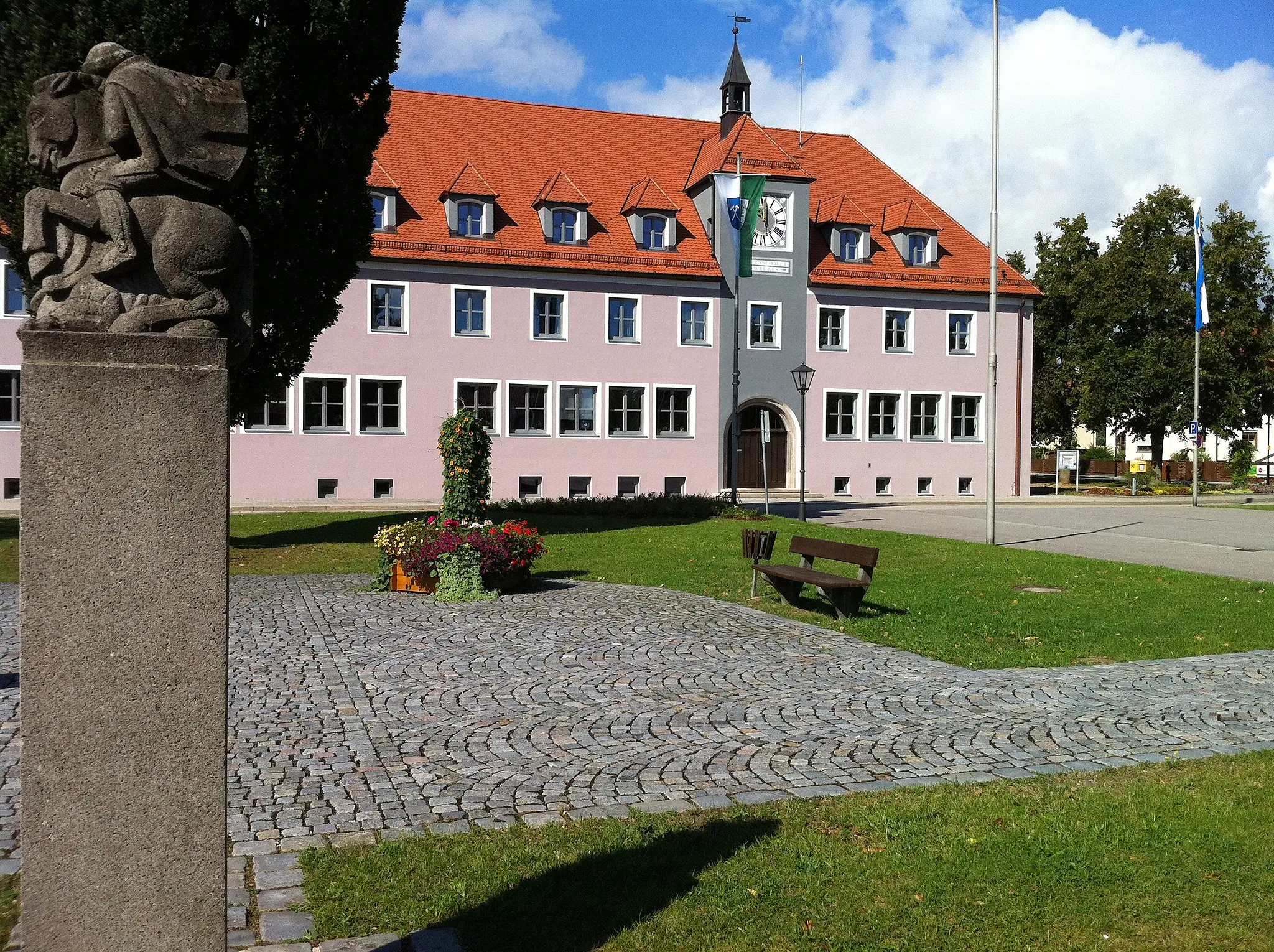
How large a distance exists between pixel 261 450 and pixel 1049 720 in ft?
101

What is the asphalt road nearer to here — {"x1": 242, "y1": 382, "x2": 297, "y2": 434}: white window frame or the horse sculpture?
{"x1": 242, "y1": 382, "x2": 297, "y2": 434}: white window frame

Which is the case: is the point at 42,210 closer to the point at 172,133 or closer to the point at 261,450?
the point at 172,133

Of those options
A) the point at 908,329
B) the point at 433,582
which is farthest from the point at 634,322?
the point at 433,582

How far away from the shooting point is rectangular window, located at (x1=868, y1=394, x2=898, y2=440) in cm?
4122

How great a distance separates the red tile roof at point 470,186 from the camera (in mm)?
37000

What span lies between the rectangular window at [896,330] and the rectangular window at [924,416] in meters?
1.82

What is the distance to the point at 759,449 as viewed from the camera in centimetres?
4097

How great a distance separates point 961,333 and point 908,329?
7.54ft

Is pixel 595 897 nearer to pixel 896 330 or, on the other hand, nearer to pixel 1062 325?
pixel 896 330

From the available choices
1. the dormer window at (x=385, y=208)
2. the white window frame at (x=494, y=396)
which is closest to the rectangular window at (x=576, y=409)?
the white window frame at (x=494, y=396)

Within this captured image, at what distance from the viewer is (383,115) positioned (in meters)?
20.6

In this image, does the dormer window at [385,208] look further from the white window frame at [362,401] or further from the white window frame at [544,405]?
the white window frame at [544,405]

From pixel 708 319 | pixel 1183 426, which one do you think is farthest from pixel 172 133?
pixel 1183 426

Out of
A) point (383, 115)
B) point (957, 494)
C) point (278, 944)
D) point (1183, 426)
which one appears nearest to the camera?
point (278, 944)
